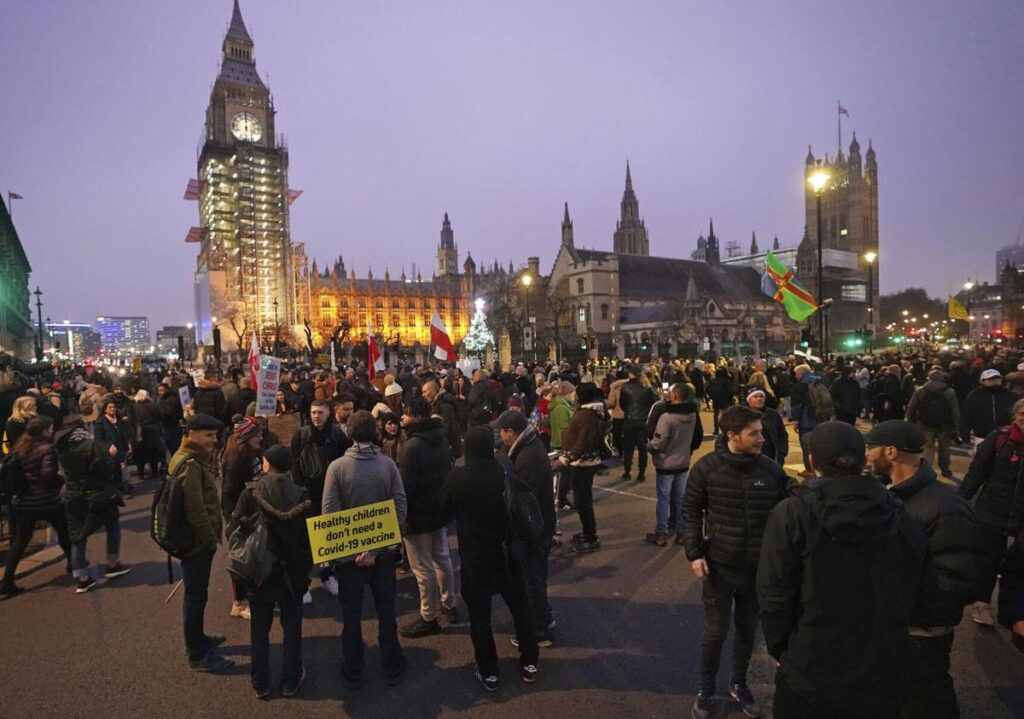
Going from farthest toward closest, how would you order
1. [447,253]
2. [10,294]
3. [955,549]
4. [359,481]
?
[447,253] → [10,294] → [359,481] → [955,549]

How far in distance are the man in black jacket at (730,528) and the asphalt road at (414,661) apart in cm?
43

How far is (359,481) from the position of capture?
180 inches

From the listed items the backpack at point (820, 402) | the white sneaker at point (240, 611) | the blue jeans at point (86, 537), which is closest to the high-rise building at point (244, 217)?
the blue jeans at point (86, 537)

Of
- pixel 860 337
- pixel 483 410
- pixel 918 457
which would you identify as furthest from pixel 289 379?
pixel 860 337

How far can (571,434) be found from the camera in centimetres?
704

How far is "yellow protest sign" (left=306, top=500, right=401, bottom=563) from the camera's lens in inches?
169

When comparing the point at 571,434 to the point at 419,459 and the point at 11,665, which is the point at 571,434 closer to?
the point at 419,459

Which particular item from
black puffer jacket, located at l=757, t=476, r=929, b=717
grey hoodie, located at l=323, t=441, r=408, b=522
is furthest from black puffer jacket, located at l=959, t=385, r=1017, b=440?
grey hoodie, located at l=323, t=441, r=408, b=522

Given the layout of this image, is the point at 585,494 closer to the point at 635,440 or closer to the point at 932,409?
the point at 635,440

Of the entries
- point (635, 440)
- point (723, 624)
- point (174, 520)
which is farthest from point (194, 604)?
A: point (635, 440)

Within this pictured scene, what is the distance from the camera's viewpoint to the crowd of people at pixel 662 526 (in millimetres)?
2562

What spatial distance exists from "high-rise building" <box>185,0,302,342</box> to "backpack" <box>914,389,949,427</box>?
66154 mm

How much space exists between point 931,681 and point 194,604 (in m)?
4.90

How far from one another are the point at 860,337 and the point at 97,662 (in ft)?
140
